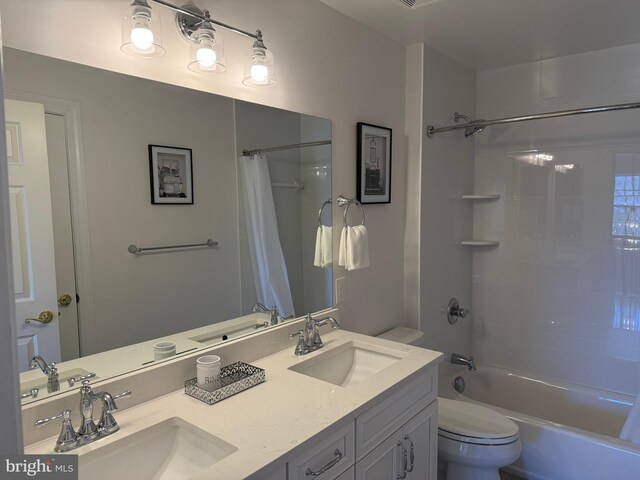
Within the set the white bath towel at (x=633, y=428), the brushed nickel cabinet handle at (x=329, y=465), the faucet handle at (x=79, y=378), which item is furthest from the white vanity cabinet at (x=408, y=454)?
the white bath towel at (x=633, y=428)

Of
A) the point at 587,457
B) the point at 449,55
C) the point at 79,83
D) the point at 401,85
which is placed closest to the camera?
the point at 79,83

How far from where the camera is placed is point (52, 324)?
1.22m

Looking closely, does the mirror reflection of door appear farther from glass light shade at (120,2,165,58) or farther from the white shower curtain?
the white shower curtain

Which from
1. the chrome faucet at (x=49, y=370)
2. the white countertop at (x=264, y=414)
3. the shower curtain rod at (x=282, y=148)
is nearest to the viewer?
the white countertop at (x=264, y=414)

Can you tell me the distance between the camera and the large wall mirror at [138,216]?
1.17m

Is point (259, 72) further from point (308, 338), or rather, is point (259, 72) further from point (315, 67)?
point (308, 338)

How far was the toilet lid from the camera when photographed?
2.03 metres

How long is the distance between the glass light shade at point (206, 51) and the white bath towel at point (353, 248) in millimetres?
946

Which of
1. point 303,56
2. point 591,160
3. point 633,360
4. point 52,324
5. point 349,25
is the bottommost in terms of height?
point 633,360

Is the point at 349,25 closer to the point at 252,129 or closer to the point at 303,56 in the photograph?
the point at 303,56

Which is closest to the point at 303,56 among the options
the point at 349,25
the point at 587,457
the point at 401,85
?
the point at 349,25

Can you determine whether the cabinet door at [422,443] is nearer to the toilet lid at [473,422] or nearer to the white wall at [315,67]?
the toilet lid at [473,422]

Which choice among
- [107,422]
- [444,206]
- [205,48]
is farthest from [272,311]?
[444,206]

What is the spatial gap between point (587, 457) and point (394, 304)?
46.4 inches
